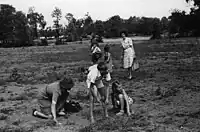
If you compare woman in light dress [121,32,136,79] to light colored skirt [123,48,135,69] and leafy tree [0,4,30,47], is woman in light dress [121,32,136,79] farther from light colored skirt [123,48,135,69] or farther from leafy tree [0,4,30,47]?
leafy tree [0,4,30,47]

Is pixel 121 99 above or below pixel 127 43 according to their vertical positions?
below

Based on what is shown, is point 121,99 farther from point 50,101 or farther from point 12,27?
point 12,27

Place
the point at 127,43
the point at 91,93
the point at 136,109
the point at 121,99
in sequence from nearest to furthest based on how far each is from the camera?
the point at 91,93 < the point at 121,99 < the point at 136,109 < the point at 127,43

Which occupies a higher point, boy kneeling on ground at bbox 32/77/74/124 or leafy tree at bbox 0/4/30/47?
leafy tree at bbox 0/4/30/47

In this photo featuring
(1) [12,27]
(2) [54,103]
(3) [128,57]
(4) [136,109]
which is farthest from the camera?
(1) [12,27]

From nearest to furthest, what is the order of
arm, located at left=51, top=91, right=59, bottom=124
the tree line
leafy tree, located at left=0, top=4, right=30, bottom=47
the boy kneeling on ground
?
arm, located at left=51, top=91, right=59, bottom=124
the boy kneeling on ground
the tree line
leafy tree, located at left=0, top=4, right=30, bottom=47

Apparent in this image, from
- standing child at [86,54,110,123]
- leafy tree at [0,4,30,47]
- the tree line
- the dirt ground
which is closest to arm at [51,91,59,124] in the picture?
the dirt ground

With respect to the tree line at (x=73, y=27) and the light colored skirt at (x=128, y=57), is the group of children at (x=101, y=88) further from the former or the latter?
the tree line at (x=73, y=27)

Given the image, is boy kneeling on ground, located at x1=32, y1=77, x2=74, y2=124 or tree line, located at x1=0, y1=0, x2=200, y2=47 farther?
tree line, located at x1=0, y1=0, x2=200, y2=47

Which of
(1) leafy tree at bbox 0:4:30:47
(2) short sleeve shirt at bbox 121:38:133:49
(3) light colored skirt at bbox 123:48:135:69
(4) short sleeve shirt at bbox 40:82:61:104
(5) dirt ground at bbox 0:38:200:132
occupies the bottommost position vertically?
(5) dirt ground at bbox 0:38:200:132

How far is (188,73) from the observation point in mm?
12656

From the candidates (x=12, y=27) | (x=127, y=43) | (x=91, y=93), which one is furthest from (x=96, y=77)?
(x=12, y=27)

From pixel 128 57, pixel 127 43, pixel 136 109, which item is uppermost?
pixel 127 43

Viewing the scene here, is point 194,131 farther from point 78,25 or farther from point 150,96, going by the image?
point 78,25
